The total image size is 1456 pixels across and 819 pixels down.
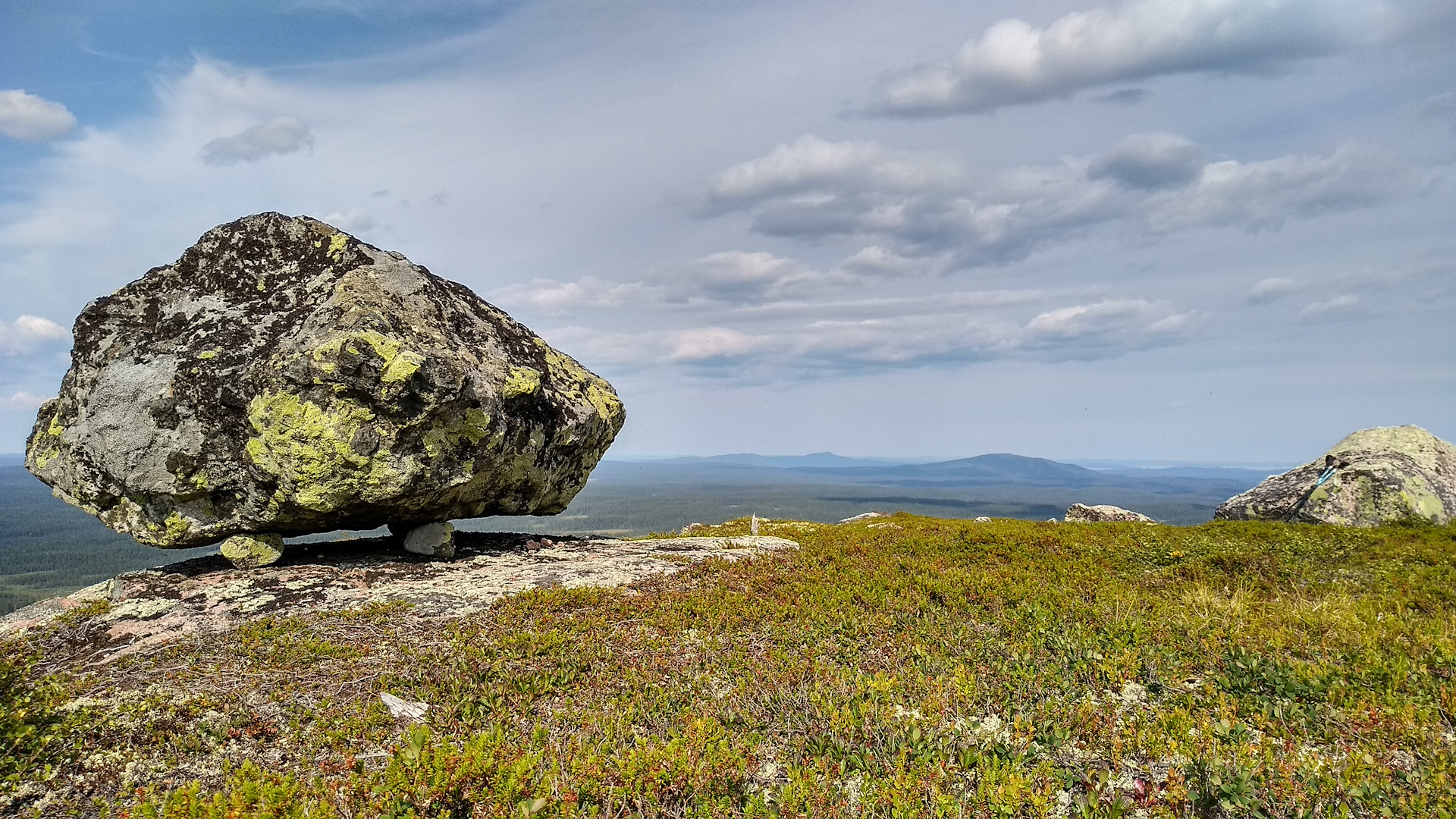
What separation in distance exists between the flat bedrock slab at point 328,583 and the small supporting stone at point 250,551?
0.66ft

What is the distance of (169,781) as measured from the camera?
7.07 metres

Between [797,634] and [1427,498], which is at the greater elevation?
[1427,498]

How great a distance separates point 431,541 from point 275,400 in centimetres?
483

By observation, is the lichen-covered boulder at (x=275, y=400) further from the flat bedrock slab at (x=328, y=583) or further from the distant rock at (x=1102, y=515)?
the distant rock at (x=1102, y=515)

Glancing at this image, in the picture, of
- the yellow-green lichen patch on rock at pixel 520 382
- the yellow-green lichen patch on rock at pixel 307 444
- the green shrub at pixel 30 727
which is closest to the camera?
the green shrub at pixel 30 727

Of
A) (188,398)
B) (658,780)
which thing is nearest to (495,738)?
(658,780)

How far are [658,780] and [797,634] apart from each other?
5.13 metres

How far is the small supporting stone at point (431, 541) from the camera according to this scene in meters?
16.3

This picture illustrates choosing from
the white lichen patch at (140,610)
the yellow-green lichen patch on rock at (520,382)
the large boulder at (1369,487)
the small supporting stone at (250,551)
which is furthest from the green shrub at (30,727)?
the large boulder at (1369,487)

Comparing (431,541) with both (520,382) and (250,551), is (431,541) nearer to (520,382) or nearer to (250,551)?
(250,551)

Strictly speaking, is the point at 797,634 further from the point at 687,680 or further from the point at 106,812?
the point at 106,812

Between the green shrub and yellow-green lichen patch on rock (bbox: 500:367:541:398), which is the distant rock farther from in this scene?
the green shrub

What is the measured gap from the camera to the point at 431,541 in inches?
644

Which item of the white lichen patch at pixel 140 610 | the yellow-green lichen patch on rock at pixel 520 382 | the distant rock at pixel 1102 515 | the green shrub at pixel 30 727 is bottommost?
the distant rock at pixel 1102 515
